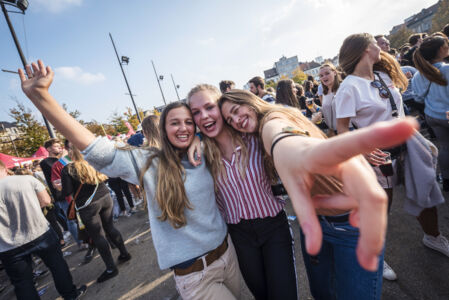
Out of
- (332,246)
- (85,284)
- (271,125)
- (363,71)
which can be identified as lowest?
(85,284)

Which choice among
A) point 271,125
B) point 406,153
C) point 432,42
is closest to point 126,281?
point 271,125

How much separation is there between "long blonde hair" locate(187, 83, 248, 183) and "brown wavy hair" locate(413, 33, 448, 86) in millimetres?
2870

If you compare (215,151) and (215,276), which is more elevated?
(215,151)

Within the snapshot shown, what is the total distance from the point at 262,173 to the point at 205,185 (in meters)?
0.46

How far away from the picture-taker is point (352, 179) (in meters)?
0.53

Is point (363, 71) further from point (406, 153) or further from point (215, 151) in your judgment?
point (215, 151)

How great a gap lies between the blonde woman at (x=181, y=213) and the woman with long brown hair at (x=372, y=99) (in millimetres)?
1529

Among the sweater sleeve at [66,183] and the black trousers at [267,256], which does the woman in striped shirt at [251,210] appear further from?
the sweater sleeve at [66,183]

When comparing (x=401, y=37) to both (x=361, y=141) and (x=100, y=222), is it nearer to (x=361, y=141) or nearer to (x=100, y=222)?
(x=361, y=141)

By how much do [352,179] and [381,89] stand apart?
1988 mm

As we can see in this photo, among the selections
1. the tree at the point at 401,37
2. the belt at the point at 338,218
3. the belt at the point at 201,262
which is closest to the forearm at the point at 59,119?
the belt at the point at 201,262

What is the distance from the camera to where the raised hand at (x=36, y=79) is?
3.62 ft

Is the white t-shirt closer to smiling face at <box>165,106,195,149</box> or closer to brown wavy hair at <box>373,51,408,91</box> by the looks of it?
brown wavy hair at <box>373,51,408,91</box>

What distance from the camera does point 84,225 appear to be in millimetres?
3172
